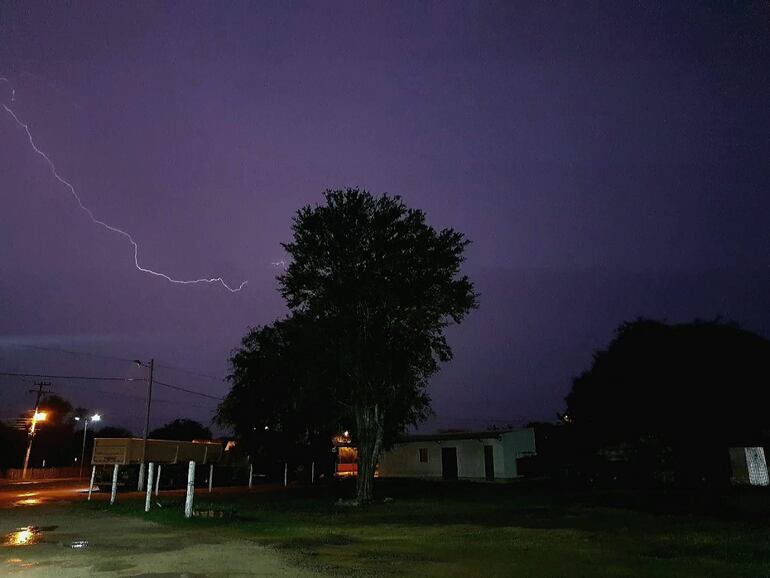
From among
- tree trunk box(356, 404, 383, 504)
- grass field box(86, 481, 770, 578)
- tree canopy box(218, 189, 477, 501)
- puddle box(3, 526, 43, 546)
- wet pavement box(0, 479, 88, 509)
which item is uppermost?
tree canopy box(218, 189, 477, 501)

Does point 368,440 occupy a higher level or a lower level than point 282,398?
lower

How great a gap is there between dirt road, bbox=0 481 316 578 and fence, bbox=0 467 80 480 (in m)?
52.2

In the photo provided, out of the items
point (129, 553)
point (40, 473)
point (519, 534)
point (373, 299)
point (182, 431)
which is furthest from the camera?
point (182, 431)

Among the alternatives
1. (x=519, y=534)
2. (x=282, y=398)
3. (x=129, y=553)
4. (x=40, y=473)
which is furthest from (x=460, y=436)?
(x=40, y=473)

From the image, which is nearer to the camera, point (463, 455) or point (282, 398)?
point (282, 398)

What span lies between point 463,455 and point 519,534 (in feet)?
105

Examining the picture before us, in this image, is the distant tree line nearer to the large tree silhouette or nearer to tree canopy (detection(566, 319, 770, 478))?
tree canopy (detection(566, 319, 770, 478))

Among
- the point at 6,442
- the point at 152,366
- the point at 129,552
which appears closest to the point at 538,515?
the point at 129,552

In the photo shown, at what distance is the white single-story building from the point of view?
4375 cm

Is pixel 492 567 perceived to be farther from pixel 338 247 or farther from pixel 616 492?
pixel 616 492

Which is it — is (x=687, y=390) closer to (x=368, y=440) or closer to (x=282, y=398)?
(x=368, y=440)

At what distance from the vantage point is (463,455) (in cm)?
4528

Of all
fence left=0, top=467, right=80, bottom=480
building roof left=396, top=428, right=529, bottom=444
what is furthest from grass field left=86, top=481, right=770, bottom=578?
fence left=0, top=467, right=80, bottom=480

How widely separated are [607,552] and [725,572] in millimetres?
2363
